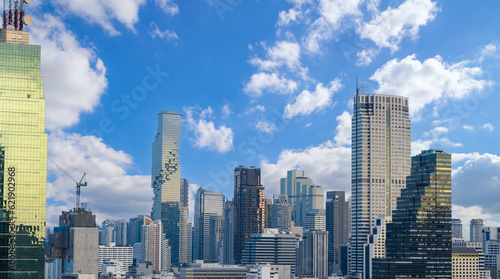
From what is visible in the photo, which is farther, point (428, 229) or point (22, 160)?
point (428, 229)

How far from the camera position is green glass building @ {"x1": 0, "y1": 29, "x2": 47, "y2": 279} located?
116 metres

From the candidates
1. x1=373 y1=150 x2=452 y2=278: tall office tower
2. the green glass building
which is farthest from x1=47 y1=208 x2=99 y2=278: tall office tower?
x1=373 y1=150 x2=452 y2=278: tall office tower

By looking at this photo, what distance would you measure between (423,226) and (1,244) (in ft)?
375

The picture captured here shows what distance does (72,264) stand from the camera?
636 ft

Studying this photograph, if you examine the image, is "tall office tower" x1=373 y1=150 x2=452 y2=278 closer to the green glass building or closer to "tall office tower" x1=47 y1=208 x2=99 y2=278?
"tall office tower" x1=47 y1=208 x2=99 y2=278

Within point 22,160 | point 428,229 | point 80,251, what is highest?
point 22,160

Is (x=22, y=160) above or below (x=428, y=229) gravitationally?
above

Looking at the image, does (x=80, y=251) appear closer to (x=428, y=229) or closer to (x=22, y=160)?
(x=22, y=160)

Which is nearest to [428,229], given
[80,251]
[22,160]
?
[80,251]

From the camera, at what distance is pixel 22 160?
11750cm

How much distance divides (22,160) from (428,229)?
114 meters

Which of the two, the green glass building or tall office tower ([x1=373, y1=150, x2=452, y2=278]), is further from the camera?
tall office tower ([x1=373, y1=150, x2=452, y2=278])

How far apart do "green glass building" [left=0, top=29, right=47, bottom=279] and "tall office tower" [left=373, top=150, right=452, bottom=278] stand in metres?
106

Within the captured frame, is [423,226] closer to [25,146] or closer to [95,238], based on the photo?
[95,238]
